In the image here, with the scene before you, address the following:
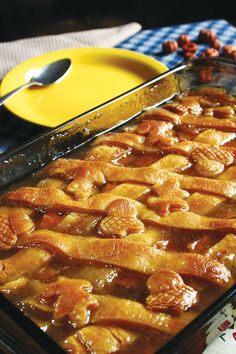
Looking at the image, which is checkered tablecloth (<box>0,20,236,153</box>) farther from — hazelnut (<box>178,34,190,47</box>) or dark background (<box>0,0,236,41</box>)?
dark background (<box>0,0,236,41</box>)

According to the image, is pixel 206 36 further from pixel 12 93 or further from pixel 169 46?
pixel 12 93

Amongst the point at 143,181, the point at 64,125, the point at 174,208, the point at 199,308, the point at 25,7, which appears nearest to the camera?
the point at 199,308

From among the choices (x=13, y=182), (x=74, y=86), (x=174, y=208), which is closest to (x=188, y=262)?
(x=174, y=208)

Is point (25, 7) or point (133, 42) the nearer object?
point (133, 42)

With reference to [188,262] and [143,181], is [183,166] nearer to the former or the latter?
[143,181]

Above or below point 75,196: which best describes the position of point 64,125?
above

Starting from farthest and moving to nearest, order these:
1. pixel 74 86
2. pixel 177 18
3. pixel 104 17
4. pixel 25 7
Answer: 1. pixel 177 18
2. pixel 104 17
3. pixel 25 7
4. pixel 74 86
